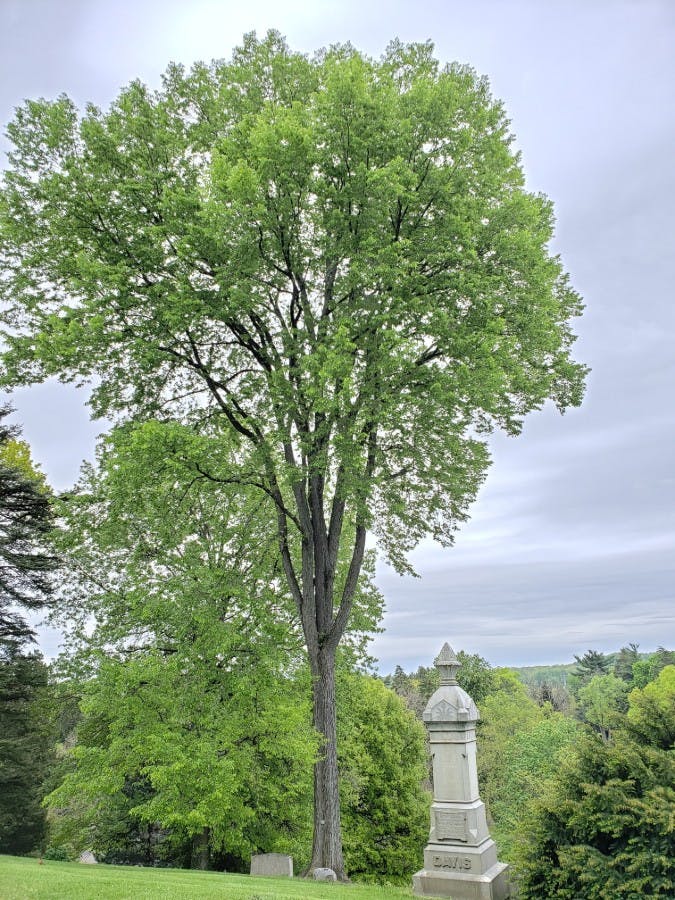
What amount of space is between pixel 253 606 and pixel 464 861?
5.86 metres

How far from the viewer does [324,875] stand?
9492 millimetres

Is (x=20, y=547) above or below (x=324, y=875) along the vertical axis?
above

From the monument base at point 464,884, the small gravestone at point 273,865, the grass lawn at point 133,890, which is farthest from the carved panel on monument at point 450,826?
the small gravestone at point 273,865

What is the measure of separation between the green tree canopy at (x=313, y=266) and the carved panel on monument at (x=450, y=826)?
2477 millimetres

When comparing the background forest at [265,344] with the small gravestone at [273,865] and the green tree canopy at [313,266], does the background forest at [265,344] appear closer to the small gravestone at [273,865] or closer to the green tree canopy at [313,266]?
the green tree canopy at [313,266]

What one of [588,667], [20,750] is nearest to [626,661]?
[588,667]

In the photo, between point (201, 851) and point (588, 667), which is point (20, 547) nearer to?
point (201, 851)

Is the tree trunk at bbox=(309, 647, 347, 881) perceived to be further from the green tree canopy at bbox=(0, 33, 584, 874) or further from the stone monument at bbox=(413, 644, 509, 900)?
the stone monument at bbox=(413, 644, 509, 900)

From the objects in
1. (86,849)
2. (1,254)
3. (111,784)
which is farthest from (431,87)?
(86,849)

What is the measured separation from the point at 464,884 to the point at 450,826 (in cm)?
68

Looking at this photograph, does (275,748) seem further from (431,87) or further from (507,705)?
(507,705)

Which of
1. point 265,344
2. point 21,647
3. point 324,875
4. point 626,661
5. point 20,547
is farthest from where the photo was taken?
point 626,661

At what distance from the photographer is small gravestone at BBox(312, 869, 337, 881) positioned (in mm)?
9430

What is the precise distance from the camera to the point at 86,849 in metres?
18.8
